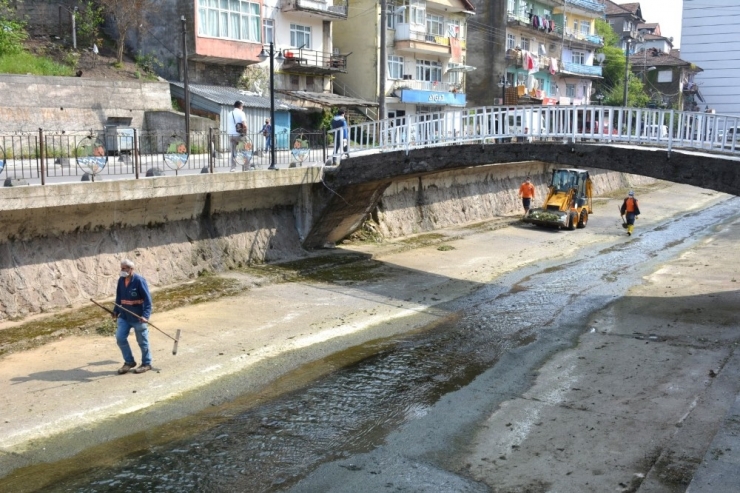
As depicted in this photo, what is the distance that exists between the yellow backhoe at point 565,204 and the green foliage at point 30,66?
21.2 metres

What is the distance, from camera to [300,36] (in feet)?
134

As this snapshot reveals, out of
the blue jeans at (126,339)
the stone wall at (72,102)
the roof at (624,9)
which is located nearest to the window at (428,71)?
the stone wall at (72,102)

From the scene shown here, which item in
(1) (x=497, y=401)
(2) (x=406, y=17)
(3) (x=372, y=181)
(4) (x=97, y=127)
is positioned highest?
(2) (x=406, y=17)

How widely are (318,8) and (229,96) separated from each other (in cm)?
939

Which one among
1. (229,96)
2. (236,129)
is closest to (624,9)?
(229,96)

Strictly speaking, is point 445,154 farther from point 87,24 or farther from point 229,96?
point 87,24

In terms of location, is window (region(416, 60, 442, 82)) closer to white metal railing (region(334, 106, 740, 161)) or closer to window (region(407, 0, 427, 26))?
window (region(407, 0, 427, 26))

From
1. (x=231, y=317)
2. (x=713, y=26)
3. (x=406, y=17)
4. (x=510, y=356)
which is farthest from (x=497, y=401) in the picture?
(x=713, y=26)

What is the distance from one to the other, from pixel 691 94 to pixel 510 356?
2605 inches

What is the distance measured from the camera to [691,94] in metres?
72.4

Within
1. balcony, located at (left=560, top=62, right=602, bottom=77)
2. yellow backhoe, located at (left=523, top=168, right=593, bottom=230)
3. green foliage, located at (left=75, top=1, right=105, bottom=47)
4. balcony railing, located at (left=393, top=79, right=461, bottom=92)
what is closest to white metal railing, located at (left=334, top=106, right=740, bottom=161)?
yellow backhoe, located at (left=523, top=168, right=593, bottom=230)

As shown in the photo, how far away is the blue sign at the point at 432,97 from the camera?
47.2 meters

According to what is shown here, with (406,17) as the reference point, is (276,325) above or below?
below

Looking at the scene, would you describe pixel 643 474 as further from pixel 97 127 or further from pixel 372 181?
pixel 97 127
